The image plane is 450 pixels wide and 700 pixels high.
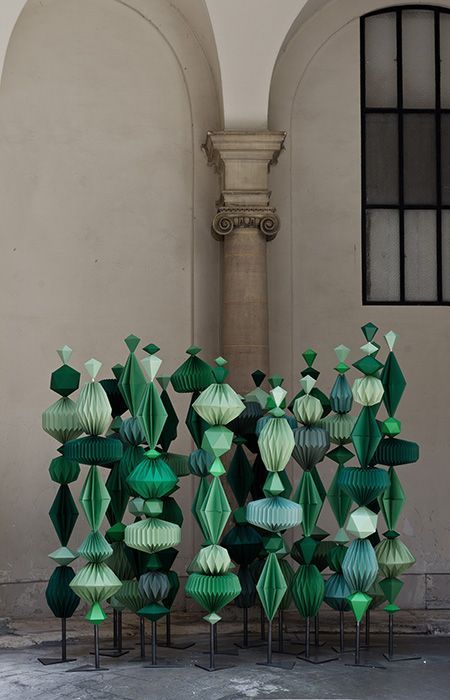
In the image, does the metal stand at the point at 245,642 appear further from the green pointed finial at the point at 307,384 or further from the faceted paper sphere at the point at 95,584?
the green pointed finial at the point at 307,384

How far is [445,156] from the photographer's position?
11.6m

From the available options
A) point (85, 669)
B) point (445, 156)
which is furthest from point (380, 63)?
point (85, 669)

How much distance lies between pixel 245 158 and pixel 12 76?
2.46m

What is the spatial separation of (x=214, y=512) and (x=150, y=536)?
451 mm

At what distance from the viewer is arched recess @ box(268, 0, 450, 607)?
11.3 meters

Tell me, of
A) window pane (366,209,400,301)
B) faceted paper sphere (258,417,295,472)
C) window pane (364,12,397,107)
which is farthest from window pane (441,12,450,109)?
faceted paper sphere (258,417,295,472)

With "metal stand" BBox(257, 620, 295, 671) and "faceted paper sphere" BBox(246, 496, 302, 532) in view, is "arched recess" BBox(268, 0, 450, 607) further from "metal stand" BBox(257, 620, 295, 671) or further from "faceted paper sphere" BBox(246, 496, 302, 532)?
"faceted paper sphere" BBox(246, 496, 302, 532)

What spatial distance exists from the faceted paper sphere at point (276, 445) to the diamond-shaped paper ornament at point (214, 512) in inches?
14.9

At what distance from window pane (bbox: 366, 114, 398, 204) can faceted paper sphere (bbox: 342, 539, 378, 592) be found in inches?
198

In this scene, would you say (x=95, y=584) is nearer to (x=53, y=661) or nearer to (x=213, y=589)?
(x=213, y=589)

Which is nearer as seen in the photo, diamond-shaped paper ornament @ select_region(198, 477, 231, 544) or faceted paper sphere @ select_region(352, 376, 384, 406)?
diamond-shaped paper ornament @ select_region(198, 477, 231, 544)

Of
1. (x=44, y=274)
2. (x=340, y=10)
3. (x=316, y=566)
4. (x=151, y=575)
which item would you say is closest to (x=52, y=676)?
(x=151, y=575)

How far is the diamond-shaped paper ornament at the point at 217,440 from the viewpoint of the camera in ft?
24.5

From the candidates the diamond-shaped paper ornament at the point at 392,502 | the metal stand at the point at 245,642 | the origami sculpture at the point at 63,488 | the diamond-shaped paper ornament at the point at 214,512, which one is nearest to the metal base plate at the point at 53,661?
the origami sculpture at the point at 63,488
